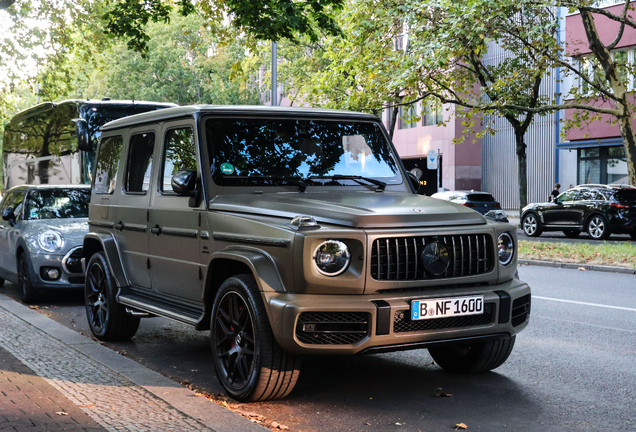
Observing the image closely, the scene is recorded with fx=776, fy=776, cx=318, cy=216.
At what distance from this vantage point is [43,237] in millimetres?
10102

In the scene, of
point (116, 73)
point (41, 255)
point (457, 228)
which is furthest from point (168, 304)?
point (116, 73)

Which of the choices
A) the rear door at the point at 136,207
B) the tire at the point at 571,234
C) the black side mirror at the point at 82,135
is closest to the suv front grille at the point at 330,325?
the rear door at the point at 136,207

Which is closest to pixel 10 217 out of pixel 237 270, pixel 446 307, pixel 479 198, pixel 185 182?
pixel 185 182

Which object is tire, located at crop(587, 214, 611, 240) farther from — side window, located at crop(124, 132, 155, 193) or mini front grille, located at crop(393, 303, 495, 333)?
mini front grille, located at crop(393, 303, 495, 333)

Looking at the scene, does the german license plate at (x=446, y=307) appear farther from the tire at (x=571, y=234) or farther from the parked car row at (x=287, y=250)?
the tire at (x=571, y=234)

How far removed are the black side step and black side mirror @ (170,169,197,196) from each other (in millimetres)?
843

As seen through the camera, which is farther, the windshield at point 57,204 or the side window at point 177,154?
the windshield at point 57,204

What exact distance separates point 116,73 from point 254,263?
43485mm

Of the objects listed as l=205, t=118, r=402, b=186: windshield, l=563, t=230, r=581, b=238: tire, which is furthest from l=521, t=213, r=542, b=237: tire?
l=205, t=118, r=402, b=186: windshield

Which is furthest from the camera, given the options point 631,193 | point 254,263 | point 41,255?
point 631,193

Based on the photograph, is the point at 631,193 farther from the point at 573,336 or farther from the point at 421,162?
the point at 421,162

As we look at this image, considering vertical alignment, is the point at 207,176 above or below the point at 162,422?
above

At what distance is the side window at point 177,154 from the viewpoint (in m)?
5.88

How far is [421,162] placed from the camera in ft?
138
